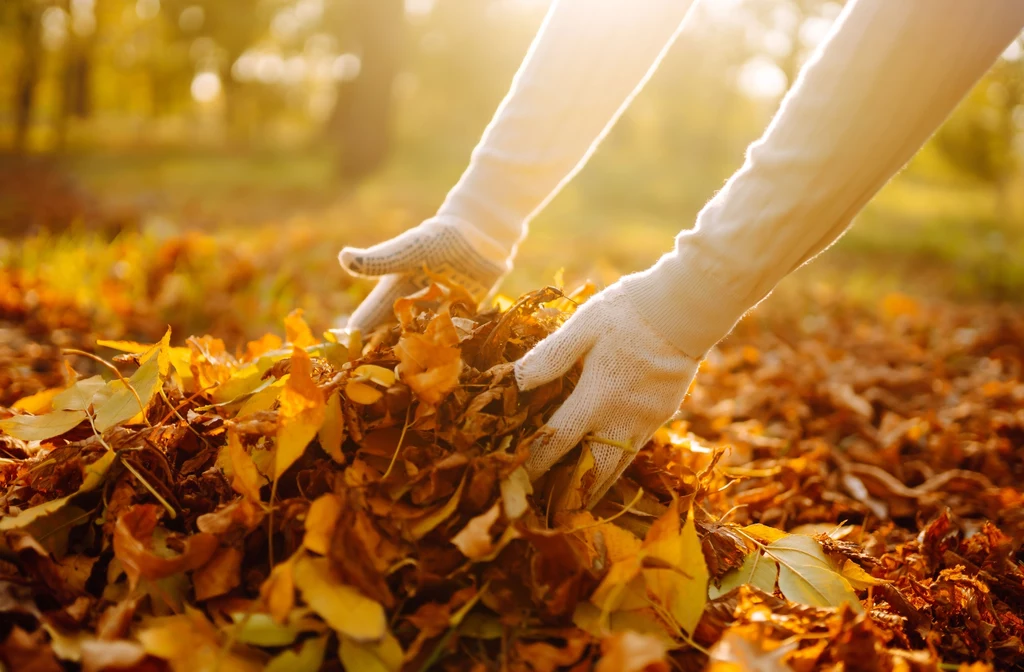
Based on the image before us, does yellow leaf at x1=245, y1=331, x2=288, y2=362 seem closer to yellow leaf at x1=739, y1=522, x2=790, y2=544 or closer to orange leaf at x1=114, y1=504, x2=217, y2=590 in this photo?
orange leaf at x1=114, y1=504, x2=217, y2=590

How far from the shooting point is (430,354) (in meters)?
1.11

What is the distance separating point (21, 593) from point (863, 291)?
580cm

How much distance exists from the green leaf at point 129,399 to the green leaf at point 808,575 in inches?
43.1

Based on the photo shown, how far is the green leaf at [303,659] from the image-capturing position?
895 millimetres

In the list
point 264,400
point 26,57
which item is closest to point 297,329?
point 264,400

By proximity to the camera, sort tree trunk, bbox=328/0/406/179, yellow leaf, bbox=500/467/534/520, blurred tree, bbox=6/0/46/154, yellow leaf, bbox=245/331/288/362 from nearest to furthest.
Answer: yellow leaf, bbox=500/467/534/520, yellow leaf, bbox=245/331/288/362, tree trunk, bbox=328/0/406/179, blurred tree, bbox=6/0/46/154

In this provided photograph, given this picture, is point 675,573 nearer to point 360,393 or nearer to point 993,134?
point 360,393

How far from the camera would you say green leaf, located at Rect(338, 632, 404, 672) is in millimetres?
910

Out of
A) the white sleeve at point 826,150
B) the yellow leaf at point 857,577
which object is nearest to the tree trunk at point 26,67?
the white sleeve at point 826,150

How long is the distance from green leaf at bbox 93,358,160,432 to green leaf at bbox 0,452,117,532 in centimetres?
8

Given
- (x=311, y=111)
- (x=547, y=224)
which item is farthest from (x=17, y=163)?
(x=311, y=111)

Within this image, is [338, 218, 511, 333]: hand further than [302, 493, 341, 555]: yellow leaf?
Yes

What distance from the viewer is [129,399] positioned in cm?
124

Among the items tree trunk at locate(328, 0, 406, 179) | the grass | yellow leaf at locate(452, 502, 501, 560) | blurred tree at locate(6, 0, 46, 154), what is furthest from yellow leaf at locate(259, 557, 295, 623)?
blurred tree at locate(6, 0, 46, 154)
